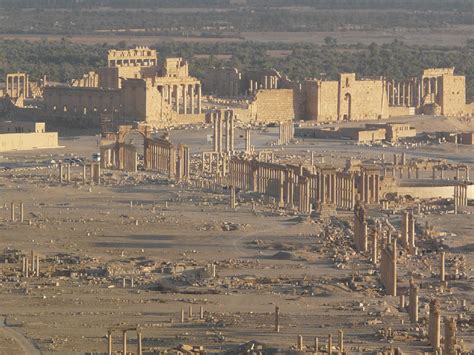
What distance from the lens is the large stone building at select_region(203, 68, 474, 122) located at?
77562mm

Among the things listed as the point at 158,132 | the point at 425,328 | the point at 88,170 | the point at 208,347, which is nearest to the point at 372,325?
the point at 425,328

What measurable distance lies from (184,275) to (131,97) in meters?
34.2

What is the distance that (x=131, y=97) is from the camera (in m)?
72.4

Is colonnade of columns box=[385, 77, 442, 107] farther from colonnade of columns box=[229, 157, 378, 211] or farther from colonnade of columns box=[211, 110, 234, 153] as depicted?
colonnade of columns box=[229, 157, 378, 211]

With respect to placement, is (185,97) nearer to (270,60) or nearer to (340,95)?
(340,95)

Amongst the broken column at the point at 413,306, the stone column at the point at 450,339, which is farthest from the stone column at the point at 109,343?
the broken column at the point at 413,306

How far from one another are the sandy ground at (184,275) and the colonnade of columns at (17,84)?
86.6ft

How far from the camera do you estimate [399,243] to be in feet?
144

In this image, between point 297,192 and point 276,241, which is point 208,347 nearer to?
point 276,241

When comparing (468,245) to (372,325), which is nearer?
(372,325)

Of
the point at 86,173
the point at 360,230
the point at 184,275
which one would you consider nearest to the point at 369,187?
the point at 360,230

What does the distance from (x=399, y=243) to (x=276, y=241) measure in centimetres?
251

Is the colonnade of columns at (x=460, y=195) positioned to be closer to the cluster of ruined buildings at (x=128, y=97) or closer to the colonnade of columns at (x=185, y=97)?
the cluster of ruined buildings at (x=128, y=97)

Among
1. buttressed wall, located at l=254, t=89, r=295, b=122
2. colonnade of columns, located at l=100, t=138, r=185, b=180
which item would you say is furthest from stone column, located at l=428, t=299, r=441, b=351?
buttressed wall, located at l=254, t=89, r=295, b=122
